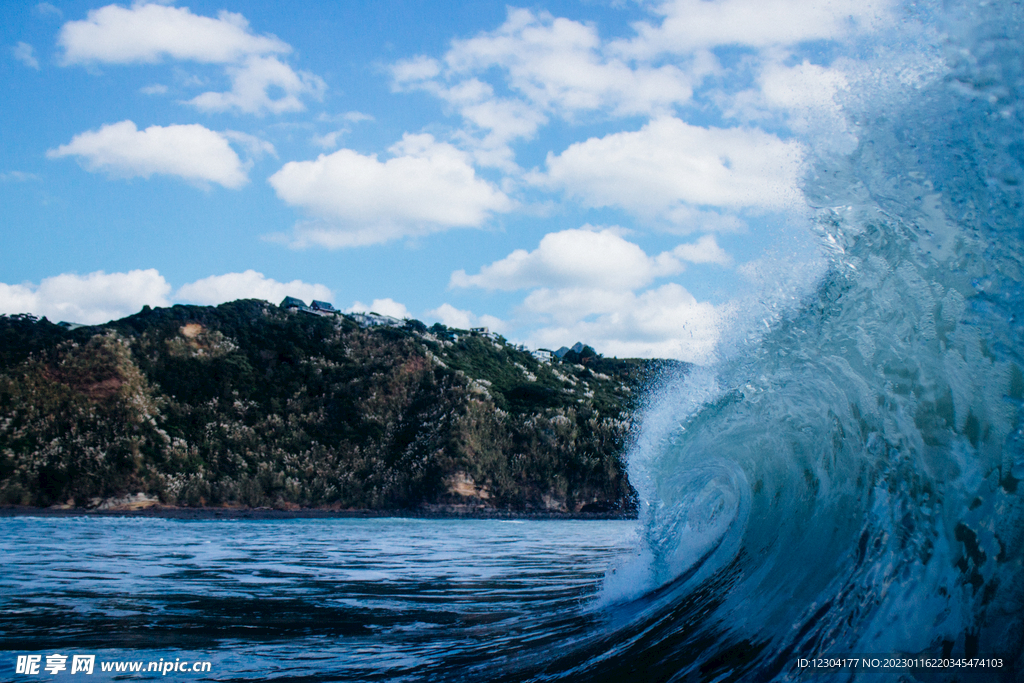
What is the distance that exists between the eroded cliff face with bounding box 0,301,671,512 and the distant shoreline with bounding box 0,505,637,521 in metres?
0.93

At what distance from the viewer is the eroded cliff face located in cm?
5559

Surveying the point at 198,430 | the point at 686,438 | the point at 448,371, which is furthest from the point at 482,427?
the point at 686,438

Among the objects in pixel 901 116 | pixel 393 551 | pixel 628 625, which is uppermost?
pixel 901 116

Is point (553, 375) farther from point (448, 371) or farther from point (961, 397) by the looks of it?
point (961, 397)

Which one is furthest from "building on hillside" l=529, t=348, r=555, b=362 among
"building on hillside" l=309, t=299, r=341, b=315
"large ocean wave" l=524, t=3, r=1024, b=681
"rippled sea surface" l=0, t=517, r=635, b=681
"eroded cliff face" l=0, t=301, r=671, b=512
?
"large ocean wave" l=524, t=3, r=1024, b=681

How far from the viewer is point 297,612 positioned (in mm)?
9719

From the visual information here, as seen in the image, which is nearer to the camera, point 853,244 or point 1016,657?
point 1016,657

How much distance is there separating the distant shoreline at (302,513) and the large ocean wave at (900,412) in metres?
49.2

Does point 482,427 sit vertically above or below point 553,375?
below

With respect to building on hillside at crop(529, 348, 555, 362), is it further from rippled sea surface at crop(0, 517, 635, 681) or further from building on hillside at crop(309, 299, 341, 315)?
rippled sea surface at crop(0, 517, 635, 681)

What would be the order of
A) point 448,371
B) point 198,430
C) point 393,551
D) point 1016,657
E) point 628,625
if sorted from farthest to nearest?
point 448,371
point 198,430
point 393,551
point 628,625
point 1016,657

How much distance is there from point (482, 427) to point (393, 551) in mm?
41972

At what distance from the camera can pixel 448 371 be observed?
2741 inches

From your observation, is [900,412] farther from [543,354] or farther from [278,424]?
[543,354]
